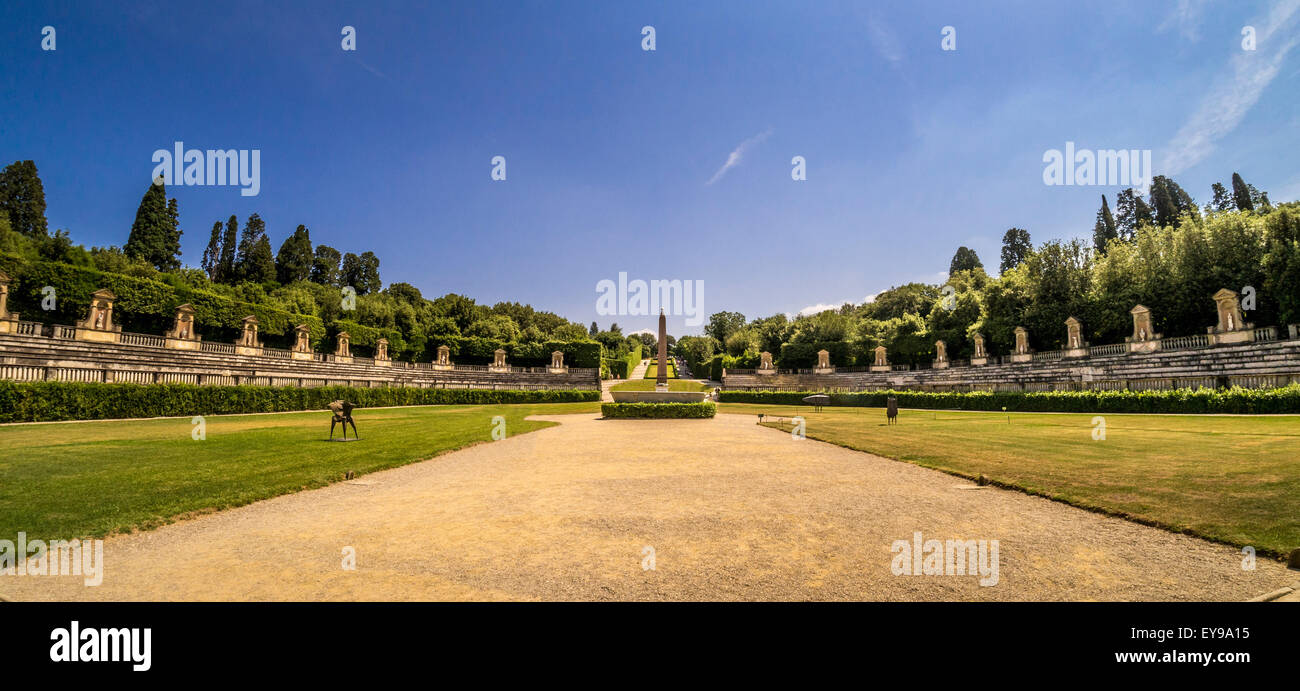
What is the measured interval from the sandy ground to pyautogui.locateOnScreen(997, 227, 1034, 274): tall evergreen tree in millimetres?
107333

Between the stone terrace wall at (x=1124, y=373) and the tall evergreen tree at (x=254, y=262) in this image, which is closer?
the stone terrace wall at (x=1124, y=373)

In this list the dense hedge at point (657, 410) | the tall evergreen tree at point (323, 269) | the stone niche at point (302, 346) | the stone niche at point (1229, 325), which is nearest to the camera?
the dense hedge at point (657, 410)

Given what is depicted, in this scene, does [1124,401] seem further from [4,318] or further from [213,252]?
[213,252]

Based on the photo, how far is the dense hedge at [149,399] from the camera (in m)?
18.5

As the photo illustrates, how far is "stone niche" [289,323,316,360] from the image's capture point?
47.3m

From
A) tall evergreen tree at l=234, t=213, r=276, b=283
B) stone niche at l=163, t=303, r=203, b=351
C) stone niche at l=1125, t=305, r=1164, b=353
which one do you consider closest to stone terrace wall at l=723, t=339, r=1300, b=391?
stone niche at l=1125, t=305, r=1164, b=353

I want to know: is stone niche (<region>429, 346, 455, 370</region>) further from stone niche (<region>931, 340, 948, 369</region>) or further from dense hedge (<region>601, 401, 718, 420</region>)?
stone niche (<region>931, 340, 948, 369</region>)

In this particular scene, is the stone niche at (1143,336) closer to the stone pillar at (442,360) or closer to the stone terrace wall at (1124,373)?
the stone terrace wall at (1124,373)


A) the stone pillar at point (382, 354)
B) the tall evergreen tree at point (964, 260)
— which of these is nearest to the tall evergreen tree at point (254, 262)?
the stone pillar at point (382, 354)

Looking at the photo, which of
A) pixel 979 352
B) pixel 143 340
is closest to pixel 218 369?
pixel 143 340

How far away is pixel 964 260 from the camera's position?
332 feet

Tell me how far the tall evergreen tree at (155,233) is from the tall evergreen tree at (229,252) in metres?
13.9
